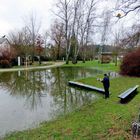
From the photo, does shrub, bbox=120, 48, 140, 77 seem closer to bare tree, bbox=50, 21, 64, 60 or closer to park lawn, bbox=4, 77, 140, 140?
park lawn, bbox=4, 77, 140, 140


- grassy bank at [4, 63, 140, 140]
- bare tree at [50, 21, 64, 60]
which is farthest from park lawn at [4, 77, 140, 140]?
bare tree at [50, 21, 64, 60]

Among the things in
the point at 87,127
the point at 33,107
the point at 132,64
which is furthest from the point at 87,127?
the point at 132,64

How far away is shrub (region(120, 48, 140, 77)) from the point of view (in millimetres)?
22422

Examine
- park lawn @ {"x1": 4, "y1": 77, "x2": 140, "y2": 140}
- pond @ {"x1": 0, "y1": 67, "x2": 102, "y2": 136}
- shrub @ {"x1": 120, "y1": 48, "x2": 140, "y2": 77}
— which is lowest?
pond @ {"x1": 0, "y1": 67, "x2": 102, "y2": 136}

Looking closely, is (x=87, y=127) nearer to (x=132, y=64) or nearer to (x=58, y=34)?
(x=132, y=64)

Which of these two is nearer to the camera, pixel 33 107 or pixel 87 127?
pixel 87 127

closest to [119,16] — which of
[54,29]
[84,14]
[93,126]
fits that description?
[93,126]

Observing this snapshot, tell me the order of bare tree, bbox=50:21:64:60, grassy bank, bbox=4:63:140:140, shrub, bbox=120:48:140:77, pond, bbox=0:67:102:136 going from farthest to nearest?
1. bare tree, bbox=50:21:64:60
2. shrub, bbox=120:48:140:77
3. pond, bbox=0:67:102:136
4. grassy bank, bbox=4:63:140:140

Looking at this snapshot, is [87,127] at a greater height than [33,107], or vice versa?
[87,127]

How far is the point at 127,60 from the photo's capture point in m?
23.2

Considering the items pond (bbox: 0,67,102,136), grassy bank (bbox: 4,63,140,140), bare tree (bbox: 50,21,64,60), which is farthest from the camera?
bare tree (bbox: 50,21,64,60)

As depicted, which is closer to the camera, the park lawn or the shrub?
the park lawn

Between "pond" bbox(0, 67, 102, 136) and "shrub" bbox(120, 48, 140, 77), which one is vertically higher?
"shrub" bbox(120, 48, 140, 77)

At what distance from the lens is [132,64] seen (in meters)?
22.8
